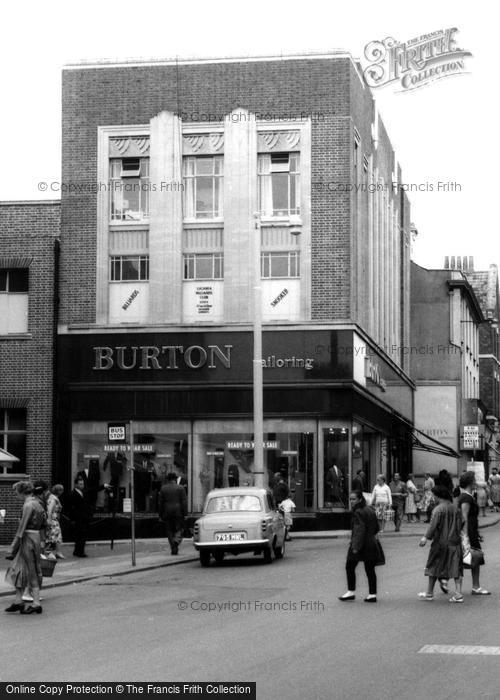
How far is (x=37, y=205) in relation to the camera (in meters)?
37.3

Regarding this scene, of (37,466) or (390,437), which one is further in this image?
(390,437)

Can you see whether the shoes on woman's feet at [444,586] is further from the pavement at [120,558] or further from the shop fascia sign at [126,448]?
the shop fascia sign at [126,448]

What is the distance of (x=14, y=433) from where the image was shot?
36.4 metres

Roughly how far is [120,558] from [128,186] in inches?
544

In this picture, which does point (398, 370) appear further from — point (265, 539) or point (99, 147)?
point (265, 539)

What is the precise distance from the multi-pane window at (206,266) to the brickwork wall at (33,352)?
411cm

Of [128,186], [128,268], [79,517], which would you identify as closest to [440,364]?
[128,268]

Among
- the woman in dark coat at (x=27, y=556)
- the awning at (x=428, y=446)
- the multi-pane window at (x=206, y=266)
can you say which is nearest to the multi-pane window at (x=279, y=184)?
the multi-pane window at (x=206, y=266)

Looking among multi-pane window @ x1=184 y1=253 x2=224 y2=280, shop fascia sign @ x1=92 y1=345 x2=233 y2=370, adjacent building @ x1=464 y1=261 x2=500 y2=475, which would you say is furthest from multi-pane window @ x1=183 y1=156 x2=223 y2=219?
adjacent building @ x1=464 y1=261 x2=500 y2=475

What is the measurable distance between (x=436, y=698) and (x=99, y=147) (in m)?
30.1

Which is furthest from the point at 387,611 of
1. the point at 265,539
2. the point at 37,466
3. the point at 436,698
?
the point at 37,466

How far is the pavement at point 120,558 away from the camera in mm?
23266

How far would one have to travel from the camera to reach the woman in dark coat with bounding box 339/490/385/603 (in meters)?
17.4

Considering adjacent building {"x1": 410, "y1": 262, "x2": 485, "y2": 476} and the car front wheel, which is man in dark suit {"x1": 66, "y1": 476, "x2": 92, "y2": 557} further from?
adjacent building {"x1": 410, "y1": 262, "x2": 485, "y2": 476}
